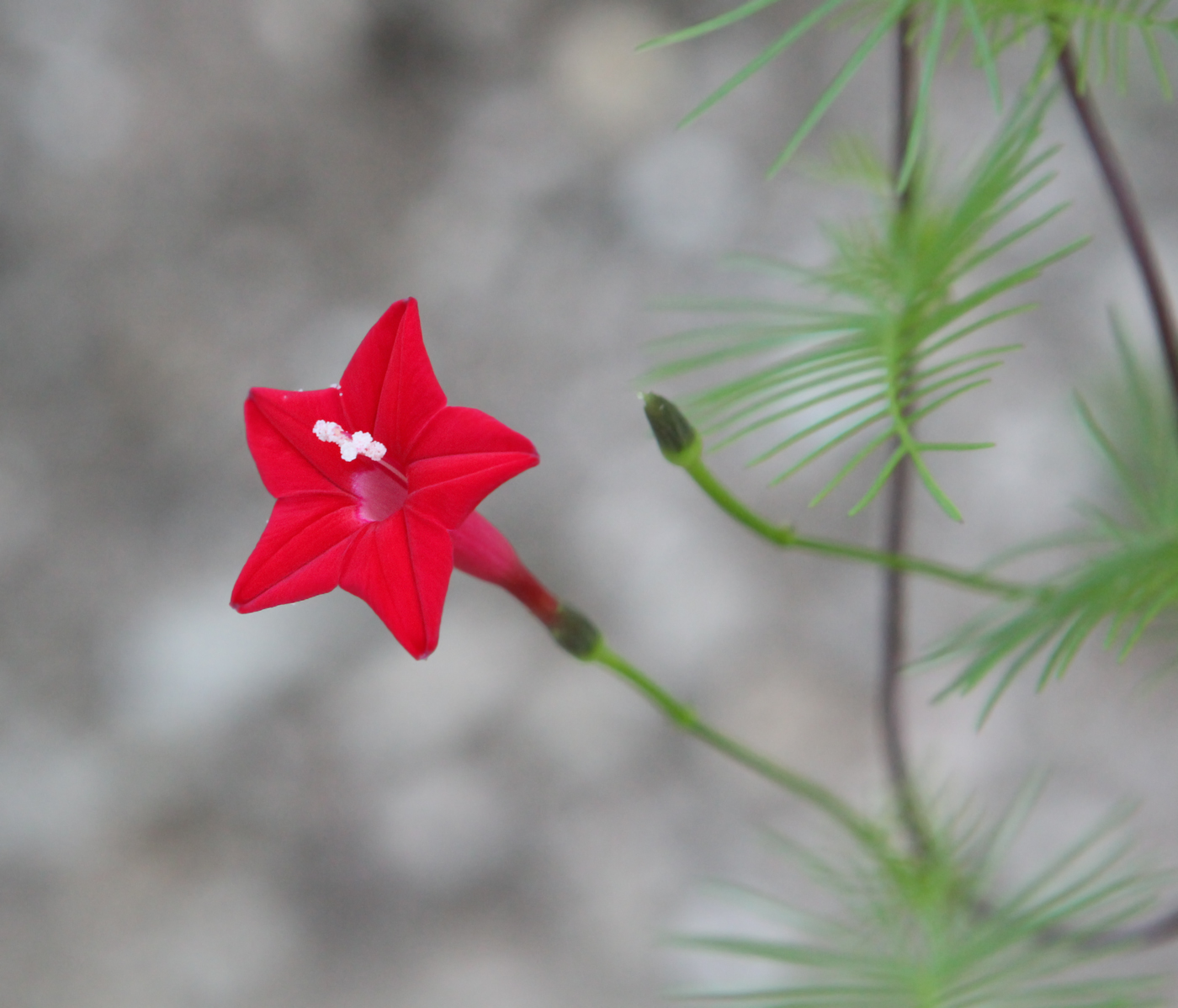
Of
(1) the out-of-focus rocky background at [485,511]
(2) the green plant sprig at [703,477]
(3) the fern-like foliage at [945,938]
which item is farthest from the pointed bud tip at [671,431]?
(1) the out-of-focus rocky background at [485,511]

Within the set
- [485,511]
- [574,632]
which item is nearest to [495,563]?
[574,632]

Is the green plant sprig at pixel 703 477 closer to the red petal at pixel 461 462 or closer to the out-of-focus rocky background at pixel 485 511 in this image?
the red petal at pixel 461 462

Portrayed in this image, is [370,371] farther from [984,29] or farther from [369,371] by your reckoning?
[984,29]

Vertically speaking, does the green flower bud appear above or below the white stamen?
below

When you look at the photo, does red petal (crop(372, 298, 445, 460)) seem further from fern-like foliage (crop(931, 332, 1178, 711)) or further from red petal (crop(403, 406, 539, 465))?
fern-like foliage (crop(931, 332, 1178, 711))

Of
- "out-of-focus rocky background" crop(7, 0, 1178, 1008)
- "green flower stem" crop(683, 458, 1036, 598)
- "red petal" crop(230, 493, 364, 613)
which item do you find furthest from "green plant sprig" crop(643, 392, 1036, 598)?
"out-of-focus rocky background" crop(7, 0, 1178, 1008)
